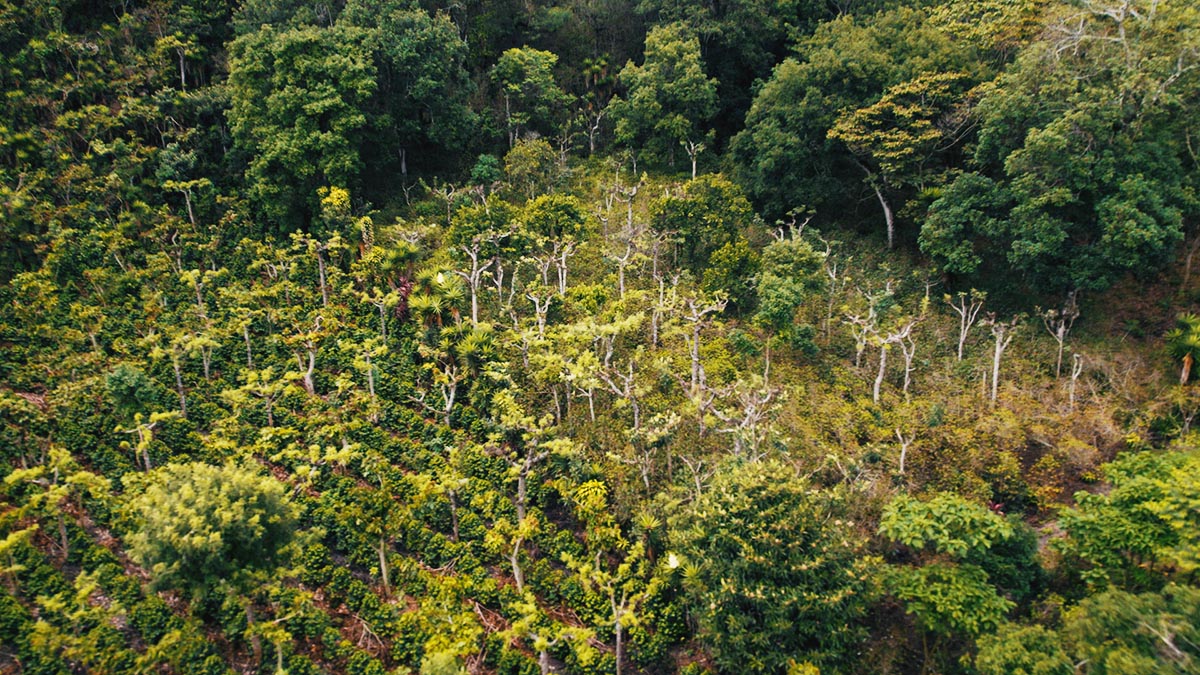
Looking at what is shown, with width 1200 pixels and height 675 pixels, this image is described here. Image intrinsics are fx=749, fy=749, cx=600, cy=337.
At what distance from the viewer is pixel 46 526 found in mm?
17734

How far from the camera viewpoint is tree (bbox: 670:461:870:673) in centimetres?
1451

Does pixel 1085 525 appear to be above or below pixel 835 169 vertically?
below

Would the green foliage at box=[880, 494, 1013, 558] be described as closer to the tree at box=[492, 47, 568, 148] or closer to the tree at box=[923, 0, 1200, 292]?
the tree at box=[923, 0, 1200, 292]

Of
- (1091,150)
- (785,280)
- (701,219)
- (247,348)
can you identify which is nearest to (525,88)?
(701,219)

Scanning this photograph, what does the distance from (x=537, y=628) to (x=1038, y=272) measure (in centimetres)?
1875

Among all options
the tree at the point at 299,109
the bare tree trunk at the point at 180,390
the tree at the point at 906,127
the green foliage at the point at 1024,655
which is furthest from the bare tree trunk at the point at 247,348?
the tree at the point at 906,127

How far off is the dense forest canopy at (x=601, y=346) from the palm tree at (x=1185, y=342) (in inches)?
7.2

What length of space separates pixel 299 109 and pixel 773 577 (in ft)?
77.8

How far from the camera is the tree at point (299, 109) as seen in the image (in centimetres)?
2761

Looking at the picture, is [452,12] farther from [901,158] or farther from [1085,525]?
[1085,525]

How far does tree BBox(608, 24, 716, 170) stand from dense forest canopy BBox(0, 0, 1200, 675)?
0.77ft

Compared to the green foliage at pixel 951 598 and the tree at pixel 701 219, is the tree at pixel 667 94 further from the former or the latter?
the green foliage at pixel 951 598

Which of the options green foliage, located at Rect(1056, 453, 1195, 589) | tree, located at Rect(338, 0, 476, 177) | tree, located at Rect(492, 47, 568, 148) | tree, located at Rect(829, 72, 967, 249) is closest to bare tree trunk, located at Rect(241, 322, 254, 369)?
tree, located at Rect(338, 0, 476, 177)

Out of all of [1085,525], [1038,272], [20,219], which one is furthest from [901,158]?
[20,219]
